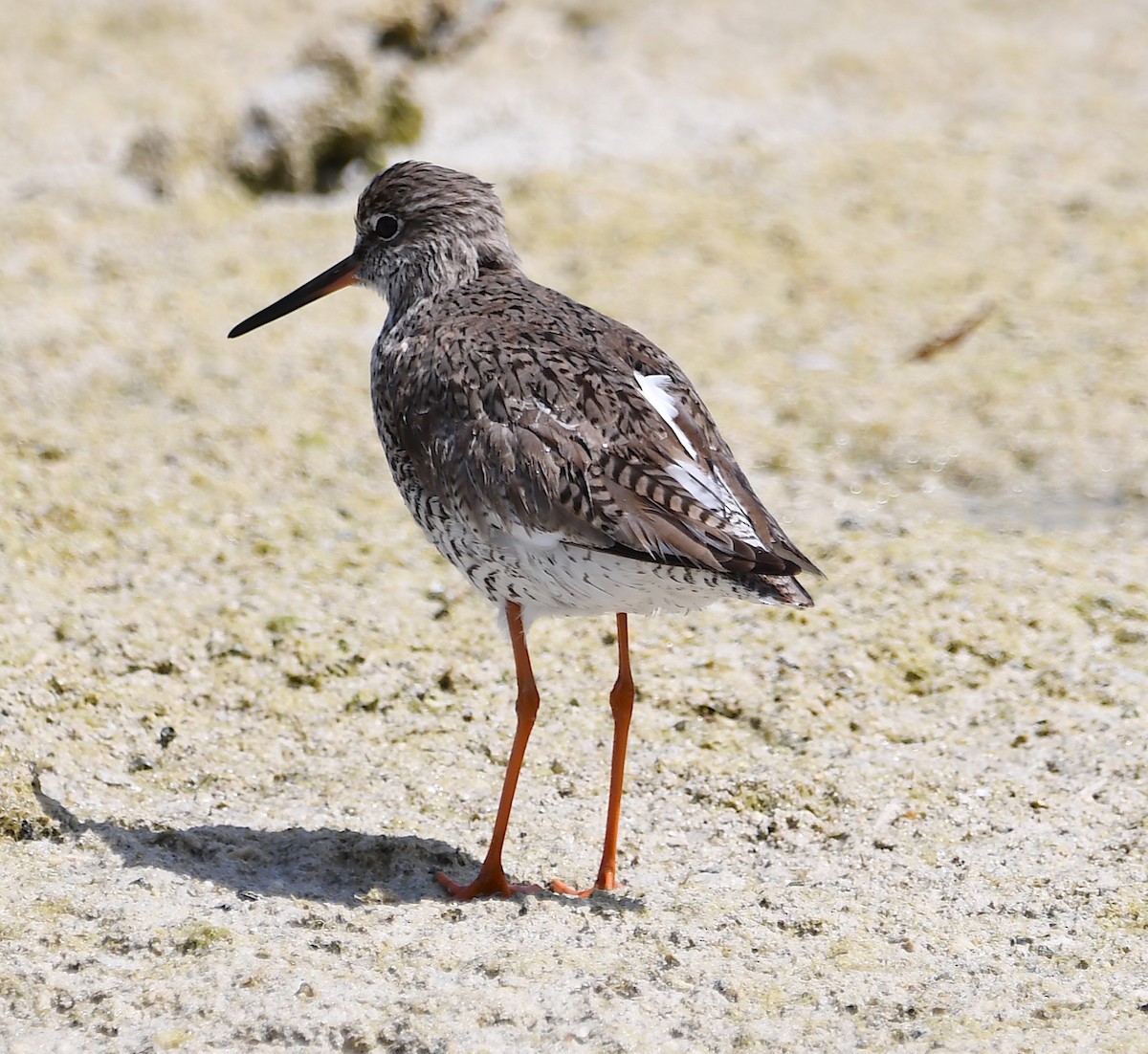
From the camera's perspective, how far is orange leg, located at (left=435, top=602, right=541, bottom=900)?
4.14 metres

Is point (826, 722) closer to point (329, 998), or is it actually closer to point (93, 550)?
point (329, 998)

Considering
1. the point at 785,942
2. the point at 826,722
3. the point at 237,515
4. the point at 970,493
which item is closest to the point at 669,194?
the point at 970,493

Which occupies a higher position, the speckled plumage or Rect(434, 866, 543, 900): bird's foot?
the speckled plumage

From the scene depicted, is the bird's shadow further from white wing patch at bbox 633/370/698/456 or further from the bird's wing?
white wing patch at bbox 633/370/698/456

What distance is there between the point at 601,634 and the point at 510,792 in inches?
51.1

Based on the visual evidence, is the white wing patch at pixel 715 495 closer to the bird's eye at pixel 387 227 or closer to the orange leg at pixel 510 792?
the orange leg at pixel 510 792

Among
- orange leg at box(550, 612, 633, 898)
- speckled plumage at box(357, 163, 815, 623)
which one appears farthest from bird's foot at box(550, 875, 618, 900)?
speckled plumage at box(357, 163, 815, 623)

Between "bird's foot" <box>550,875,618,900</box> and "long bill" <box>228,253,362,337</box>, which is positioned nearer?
"bird's foot" <box>550,875,618,900</box>

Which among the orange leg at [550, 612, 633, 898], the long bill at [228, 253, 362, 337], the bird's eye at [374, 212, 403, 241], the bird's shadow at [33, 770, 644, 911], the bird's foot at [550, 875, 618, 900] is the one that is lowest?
the bird's shadow at [33, 770, 644, 911]

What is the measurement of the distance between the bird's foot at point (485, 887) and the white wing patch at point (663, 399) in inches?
47.6

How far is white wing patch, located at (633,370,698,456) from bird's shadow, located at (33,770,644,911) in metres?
1.20

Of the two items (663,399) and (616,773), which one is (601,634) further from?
(663,399)

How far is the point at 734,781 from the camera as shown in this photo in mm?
4656

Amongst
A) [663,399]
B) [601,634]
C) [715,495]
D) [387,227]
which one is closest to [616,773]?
[715,495]
